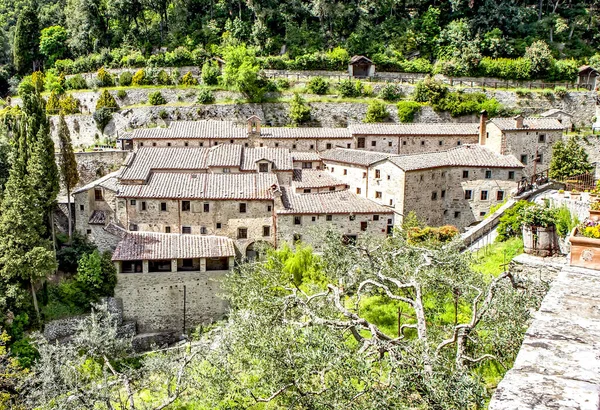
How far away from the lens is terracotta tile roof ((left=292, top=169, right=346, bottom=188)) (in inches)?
1690

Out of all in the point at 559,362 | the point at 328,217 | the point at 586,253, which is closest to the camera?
the point at 559,362

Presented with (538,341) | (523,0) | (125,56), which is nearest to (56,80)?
(125,56)

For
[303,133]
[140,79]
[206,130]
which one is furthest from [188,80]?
[303,133]

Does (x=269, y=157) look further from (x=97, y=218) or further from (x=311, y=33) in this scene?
(x=311, y=33)

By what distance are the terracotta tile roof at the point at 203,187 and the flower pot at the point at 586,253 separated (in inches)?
1223

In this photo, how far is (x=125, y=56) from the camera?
6925 cm

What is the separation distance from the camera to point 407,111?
2312 inches

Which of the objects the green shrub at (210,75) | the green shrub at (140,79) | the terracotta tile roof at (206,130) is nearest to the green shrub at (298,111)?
the terracotta tile roof at (206,130)

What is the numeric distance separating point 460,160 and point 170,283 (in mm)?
24001

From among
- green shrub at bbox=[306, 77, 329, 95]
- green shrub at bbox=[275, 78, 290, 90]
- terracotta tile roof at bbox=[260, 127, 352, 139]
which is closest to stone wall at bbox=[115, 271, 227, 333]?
terracotta tile roof at bbox=[260, 127, 352, 139]

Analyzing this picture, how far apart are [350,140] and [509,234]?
2481cm

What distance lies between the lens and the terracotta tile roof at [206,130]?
5072 cm

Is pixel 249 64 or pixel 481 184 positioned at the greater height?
pixel 249 64

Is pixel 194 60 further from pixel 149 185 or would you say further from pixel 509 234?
pixel 509 234
